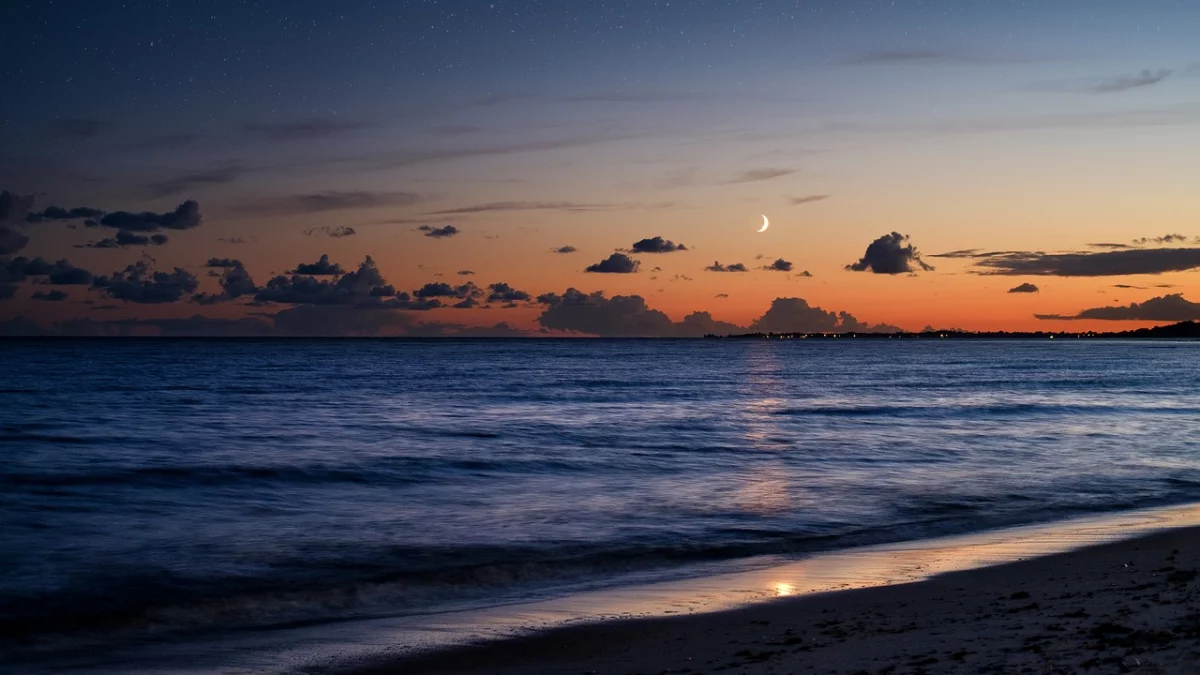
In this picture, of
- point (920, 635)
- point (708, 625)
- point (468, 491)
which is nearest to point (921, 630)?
point (920, 635)

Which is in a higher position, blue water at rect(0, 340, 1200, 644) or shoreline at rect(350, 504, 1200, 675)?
shoreline at rect(350, 504, 1200, 675)

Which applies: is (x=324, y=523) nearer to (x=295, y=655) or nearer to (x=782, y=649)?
(x=295, y=655)

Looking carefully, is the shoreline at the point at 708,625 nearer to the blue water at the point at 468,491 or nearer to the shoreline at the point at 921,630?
the shoreline at the point at 921,630

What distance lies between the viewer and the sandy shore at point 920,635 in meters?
7.34

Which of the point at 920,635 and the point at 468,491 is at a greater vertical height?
the point at 920,635

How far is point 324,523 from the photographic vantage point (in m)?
18.0

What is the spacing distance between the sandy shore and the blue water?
3.36m

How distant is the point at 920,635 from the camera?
854 centimetres

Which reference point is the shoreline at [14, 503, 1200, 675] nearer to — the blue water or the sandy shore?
the sandy shore

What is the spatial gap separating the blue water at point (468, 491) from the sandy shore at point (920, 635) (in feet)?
11.0

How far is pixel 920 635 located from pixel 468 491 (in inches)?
603

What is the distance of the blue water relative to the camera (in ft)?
43.4

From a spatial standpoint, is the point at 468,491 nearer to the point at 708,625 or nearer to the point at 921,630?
the point at 708,625

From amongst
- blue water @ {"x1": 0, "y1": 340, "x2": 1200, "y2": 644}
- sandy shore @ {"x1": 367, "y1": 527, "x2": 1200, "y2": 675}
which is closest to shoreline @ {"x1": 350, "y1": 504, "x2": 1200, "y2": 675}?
sandy shore @ {"x1": 367, "y1": 527, "x2": 1200, "y2": 675}
